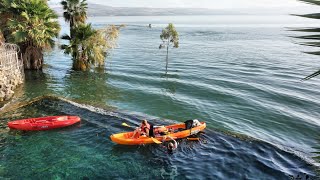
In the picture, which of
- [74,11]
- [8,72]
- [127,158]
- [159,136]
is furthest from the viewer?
[74,11]

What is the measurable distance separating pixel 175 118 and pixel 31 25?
19.9 meters

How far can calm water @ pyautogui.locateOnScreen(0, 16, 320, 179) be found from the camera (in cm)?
1775

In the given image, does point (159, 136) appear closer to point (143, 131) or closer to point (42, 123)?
point (143, 131)

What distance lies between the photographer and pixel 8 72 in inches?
1142

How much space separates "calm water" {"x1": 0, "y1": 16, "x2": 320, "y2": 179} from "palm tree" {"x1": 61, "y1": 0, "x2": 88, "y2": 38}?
23.2ft

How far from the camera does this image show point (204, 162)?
1867 cm

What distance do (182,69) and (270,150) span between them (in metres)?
29.5

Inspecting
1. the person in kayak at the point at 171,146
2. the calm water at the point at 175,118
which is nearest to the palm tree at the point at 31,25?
the calm water at the point at 175,118


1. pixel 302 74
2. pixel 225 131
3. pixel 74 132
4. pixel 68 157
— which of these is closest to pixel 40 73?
pixel 74 132

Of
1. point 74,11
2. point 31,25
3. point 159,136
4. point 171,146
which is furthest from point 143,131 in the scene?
point 74,11

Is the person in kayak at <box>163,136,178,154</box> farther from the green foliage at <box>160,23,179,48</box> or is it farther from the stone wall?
the green foliage at <box>160,23,179,48</box>

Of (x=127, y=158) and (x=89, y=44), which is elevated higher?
(x=89, y=44)

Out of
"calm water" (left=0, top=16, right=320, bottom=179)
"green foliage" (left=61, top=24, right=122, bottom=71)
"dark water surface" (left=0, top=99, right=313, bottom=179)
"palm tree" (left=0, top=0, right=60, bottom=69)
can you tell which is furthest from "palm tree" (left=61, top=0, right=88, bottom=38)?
"dark water surface" (left=0, top=99, right=313, bottom=179)

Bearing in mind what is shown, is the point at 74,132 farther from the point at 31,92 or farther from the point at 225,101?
the point at 225,101
